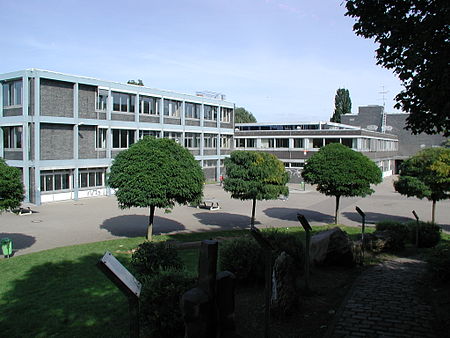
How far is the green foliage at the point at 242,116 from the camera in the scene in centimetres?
10400

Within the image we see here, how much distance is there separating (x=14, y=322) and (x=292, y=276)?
16.6 ft

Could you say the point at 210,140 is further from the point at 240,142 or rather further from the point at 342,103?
the point at 342,103

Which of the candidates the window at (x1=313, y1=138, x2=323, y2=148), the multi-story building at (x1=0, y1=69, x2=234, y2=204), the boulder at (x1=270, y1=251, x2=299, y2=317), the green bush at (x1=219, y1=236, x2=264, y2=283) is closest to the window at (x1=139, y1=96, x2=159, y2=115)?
the multi-story building at (x1=0, y1=69, x2=234, y2=204)

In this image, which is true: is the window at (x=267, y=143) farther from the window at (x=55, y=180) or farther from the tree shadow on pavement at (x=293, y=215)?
the window at (x=55, y=180)

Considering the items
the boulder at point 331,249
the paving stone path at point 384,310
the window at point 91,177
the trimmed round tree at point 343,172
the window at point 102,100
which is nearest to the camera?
the paving stone path at point 384,310

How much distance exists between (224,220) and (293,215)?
5279 millimetres

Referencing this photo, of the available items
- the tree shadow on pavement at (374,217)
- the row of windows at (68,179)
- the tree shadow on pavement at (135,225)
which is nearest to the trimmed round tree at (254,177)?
the tree shadow on pavement at (135,225)

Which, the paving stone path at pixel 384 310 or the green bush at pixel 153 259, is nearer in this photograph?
the paving stone path at pixel 384 310

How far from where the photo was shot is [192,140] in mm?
47625

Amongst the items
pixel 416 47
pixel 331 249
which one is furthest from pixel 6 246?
pixel 416 47

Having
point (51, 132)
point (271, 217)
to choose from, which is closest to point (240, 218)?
point (271, 217)

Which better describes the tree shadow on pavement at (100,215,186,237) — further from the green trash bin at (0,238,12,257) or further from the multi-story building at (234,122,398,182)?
the multi-story building at (234,122,398,182)

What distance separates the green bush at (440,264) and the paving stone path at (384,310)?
0.49m

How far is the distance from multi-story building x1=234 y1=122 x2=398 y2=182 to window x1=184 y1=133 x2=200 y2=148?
1070 cm
